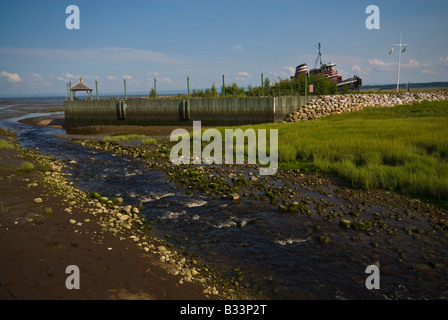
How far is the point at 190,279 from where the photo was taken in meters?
6.16

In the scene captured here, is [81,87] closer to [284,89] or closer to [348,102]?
[284,89]

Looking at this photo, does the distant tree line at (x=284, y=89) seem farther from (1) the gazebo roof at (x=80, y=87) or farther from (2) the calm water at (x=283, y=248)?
(2) the calm water at (x=283, y=248)

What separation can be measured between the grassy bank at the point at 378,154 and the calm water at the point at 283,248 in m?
2.02

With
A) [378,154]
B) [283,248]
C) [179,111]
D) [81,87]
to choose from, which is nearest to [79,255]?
[283,248]

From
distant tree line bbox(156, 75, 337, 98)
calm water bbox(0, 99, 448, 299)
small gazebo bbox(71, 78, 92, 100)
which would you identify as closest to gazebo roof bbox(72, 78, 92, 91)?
small gazebo bbox(71, 78, 92, 100)

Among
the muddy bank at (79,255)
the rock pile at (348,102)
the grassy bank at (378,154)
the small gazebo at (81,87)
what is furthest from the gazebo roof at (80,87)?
the muddy bank at (79,255)

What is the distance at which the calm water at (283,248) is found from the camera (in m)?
6.22

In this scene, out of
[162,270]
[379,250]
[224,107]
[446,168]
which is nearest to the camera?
[162,270]

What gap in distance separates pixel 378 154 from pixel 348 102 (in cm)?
2070

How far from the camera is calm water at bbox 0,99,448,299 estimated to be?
6219mm

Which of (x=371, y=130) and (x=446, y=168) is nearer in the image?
(x=446, y=168)

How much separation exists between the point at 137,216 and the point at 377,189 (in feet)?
28.7
